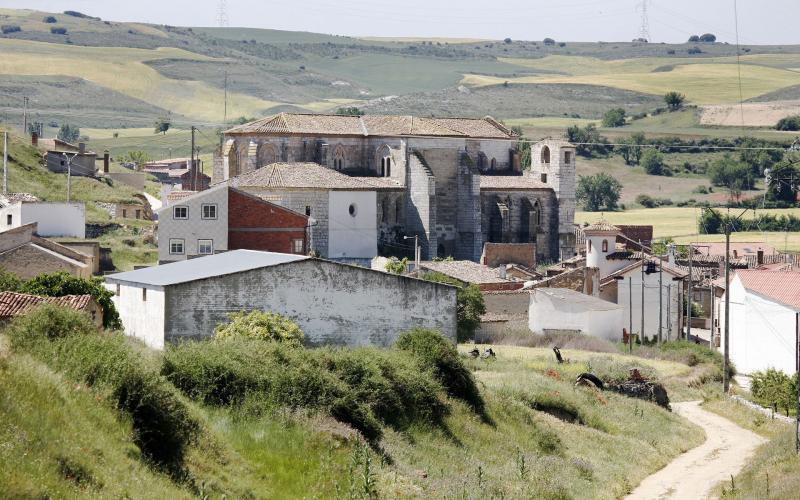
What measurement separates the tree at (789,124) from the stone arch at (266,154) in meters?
105

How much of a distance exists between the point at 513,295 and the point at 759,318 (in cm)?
1040

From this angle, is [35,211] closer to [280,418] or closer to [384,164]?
[384,164]

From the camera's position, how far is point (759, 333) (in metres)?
50.8

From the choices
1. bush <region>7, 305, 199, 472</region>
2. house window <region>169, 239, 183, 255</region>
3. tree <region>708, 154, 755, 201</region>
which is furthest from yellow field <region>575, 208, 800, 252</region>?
bush <region>7, 305, 199, 472</region>

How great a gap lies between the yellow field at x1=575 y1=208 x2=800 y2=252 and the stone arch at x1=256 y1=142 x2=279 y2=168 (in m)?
32.6

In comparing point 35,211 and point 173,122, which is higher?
point 173,122

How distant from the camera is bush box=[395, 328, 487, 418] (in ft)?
92.9

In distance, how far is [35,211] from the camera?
56.9 metres

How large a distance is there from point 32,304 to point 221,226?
79.8 ft

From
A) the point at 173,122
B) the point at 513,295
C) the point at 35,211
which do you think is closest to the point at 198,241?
the point at 35,211

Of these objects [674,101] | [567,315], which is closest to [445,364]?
[567,315]

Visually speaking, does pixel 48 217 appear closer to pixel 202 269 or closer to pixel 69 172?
pixel 69 172

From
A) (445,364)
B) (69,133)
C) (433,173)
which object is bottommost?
(445,364)

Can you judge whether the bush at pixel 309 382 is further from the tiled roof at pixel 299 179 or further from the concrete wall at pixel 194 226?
the tiled roof at pixel 299 179
